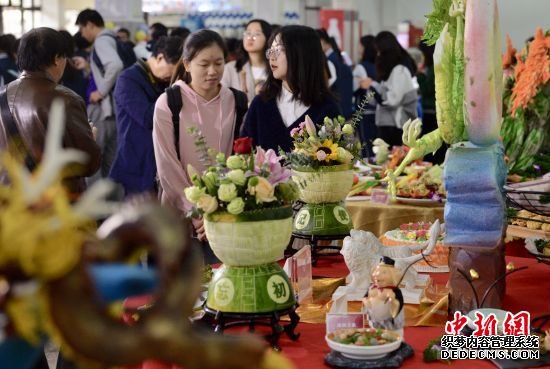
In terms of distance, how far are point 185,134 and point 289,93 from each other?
44 centimetres

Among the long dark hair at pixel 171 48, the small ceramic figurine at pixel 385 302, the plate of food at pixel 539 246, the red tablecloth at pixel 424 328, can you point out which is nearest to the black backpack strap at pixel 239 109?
the red tablecloth at pixel 424 328

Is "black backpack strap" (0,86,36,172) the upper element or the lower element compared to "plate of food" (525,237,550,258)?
upper

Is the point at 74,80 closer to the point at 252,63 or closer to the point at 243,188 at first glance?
the point at 252,63

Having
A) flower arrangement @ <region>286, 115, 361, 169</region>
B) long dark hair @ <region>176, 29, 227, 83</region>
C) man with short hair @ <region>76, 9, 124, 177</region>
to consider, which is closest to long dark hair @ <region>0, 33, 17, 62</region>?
man with short hair @ <region>76, 9, 124, 177</region>

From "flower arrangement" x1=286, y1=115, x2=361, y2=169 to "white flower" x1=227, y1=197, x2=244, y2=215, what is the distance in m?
Answer: 0.79

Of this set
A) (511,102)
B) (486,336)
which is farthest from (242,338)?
(511,102)

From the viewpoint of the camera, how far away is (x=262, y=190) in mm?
1738

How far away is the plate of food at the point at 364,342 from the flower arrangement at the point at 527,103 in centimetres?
171

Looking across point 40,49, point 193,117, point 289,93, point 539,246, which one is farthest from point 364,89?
point 539,246

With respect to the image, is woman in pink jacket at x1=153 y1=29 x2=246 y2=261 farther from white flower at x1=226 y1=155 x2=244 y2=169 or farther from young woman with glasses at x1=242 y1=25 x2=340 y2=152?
white flower at x1=226 y1=155 x2=244 y2=169

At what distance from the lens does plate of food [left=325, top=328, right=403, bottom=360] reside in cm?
159

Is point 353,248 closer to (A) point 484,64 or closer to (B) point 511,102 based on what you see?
(A) point 484,64

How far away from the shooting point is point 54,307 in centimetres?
79

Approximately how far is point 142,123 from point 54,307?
3.58 meters
